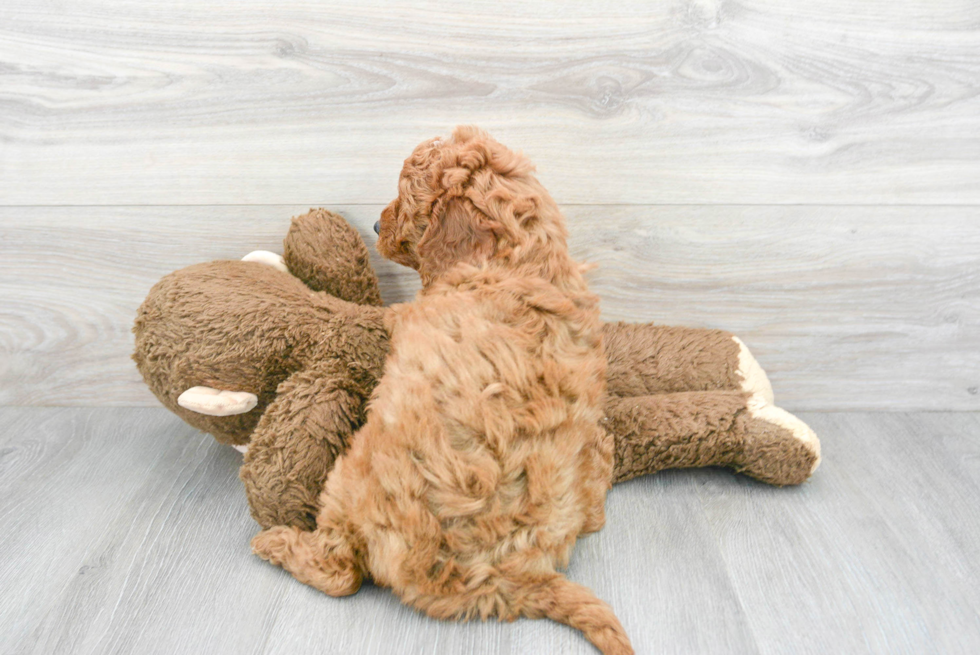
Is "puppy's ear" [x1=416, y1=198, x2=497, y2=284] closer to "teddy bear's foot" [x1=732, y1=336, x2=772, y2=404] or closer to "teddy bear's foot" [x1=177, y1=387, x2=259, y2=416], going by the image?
"teddy bear's foot" [x1=177, y1=387, x2=259, y2=416]

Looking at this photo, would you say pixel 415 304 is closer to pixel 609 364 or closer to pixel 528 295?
pixel 528 295

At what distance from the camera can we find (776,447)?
1033mm

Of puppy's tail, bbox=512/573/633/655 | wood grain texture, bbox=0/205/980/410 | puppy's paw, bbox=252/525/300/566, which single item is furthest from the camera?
wood grain texture, bbox=0/205/980/410

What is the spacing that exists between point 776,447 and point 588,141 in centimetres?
58

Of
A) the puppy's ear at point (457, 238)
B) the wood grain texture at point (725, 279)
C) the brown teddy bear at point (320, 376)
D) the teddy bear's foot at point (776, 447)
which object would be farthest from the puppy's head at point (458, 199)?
the teddy bear's foot at point (776, 447)

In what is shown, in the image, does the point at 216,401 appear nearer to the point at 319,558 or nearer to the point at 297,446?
the point at 297,446

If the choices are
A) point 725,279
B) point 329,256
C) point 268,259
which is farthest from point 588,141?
point 268,259

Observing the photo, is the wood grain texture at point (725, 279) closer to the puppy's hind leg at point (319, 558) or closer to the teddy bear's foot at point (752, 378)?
the teddy bear's foot at point (752, 378)

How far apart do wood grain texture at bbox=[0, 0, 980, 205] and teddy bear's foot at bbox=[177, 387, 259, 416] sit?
372mm

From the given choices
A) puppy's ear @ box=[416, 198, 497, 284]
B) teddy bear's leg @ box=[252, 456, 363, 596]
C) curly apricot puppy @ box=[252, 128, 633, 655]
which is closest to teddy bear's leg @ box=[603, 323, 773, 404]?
curly apricot puppy @ box=[252, 128, 633, 655]

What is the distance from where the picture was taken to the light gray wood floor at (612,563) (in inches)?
31.9

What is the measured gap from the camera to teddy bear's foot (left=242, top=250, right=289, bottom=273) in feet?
3.63

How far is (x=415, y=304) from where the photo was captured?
87 cm

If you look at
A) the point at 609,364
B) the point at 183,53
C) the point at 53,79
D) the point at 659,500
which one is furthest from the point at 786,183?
the point at 53,79
